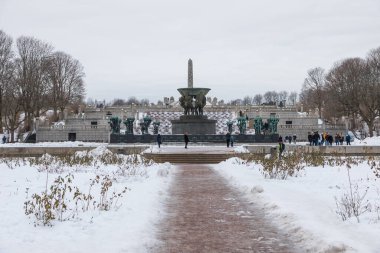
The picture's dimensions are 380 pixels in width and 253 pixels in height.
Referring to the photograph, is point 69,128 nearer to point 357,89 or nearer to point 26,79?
point 26,79

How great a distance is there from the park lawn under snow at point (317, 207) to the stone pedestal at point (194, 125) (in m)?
31.4

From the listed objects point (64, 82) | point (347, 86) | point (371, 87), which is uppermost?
point (64, 82)

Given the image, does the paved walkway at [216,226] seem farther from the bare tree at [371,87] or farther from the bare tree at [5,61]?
the bare tree at [371,87]

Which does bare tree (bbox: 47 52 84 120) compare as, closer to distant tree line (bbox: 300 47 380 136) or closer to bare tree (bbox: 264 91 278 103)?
distant tree line (bbox: 300 47 380 136)

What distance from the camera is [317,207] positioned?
9312 millimetres

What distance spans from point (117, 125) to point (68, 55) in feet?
102

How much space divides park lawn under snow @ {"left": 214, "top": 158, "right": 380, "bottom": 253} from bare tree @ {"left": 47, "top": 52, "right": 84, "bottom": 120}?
54225 millimetres

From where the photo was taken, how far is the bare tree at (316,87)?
279 ft

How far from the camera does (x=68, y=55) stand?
74.5 m

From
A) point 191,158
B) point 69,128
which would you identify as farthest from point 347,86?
point 191,158

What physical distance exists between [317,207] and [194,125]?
38931mm

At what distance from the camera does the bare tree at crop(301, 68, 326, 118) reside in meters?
85.2

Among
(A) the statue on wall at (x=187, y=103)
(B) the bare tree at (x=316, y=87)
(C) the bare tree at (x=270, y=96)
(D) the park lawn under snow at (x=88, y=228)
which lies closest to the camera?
(D) the park lawn under snow at (x=88, y=228)

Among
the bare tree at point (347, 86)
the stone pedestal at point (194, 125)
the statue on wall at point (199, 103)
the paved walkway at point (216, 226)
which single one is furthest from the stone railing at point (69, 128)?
the paved walkway at point (216, 226)
